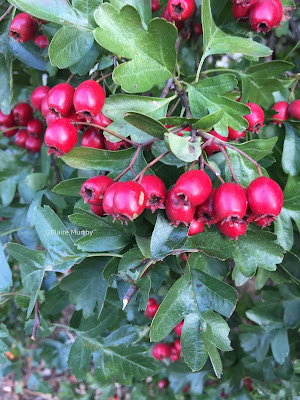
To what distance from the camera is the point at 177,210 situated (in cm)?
65

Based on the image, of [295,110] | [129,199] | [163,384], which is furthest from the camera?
[163,384]

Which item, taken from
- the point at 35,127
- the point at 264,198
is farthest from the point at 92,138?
→ the point at 35,127

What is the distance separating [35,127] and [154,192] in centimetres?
72

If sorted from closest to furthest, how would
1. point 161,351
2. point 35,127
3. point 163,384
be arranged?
point 35,127 → point 161,351 → point 163,384

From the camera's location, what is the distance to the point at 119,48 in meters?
0.70

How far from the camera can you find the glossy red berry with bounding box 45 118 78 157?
686 millimetres

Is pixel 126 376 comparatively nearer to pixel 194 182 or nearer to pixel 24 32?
pixel 194 182

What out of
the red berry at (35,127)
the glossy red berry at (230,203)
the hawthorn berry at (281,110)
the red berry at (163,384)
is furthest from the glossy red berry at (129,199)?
the red berry at (163,384)

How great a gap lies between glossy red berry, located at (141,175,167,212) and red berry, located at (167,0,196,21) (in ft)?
1.27

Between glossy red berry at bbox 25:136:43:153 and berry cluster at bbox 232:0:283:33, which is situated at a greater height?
berry cluster at bbox 232:0:283:33

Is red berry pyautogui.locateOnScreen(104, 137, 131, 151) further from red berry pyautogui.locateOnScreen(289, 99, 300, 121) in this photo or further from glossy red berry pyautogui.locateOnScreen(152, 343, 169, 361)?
glossy red berry pyautogui.locateOnScreen(152, 343, 169, 361)

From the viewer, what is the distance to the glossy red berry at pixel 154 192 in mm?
668

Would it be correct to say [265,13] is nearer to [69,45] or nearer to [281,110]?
[281,110]

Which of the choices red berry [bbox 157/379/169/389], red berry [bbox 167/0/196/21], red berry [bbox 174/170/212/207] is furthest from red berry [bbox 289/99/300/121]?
red berry [bbox 157/379/169/389]
